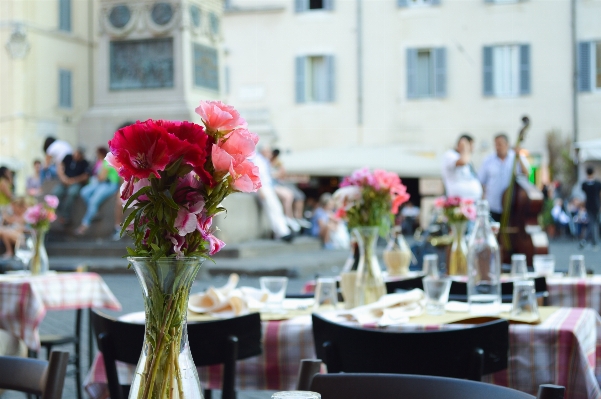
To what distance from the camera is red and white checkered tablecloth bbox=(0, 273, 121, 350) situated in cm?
564

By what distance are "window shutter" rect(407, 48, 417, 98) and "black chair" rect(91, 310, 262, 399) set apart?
1005 inches

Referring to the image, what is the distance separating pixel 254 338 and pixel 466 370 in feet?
2.47

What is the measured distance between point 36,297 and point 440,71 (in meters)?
23.4

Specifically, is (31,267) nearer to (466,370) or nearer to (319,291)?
(319,291)

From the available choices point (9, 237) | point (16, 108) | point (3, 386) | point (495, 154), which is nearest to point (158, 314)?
point (3, 386)

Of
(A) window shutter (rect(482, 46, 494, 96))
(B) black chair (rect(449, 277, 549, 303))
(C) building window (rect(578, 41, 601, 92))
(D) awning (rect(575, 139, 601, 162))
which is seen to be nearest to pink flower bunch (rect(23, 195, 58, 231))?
(B) black chair (rect(449, 277, 549, 303))

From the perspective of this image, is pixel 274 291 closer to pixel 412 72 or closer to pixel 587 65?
pixel 412 72

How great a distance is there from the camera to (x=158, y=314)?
5.38 feet

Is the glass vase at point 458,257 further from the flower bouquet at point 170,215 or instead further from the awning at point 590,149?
the awning at point 590,149

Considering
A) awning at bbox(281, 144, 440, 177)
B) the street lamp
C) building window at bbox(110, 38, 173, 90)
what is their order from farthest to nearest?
1. the street lamp
2. awning at bbox(281, 144, 440, 177)
3. building window at bbox(110, 38, 173, 90)

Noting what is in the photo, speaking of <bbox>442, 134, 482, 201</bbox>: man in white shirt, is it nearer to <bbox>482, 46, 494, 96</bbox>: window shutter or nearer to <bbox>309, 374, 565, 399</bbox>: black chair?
<bbox>309, 374, 565, 399</bbox>: black chair

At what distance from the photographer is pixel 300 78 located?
29.2 meters

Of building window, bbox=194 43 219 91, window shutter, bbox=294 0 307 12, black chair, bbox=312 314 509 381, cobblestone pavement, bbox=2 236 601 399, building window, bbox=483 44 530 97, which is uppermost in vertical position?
window shutter, bbox=294 0 307 12

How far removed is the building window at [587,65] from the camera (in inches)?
1090
